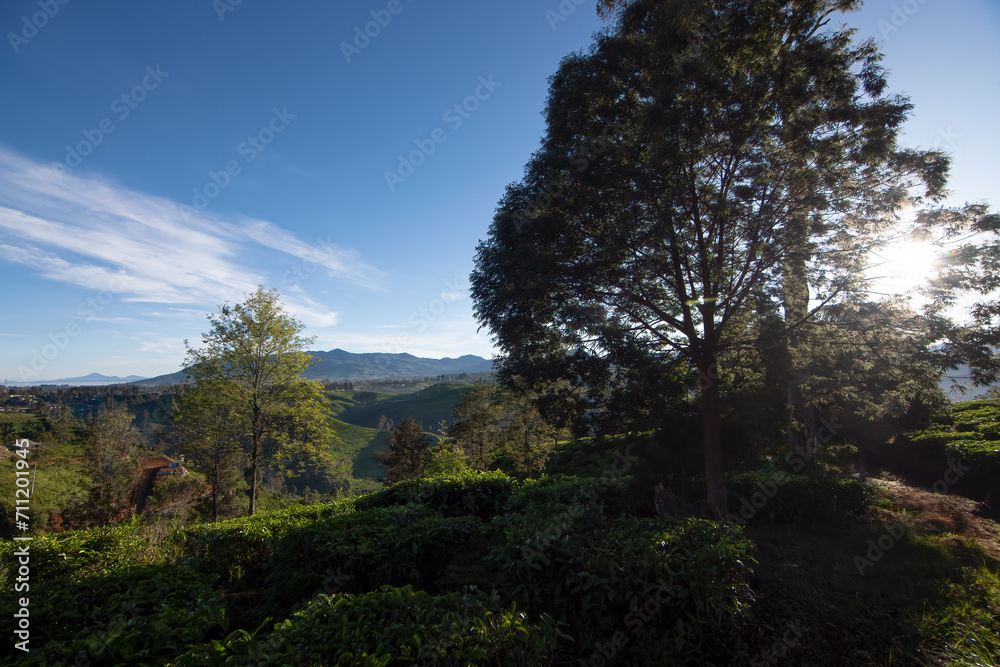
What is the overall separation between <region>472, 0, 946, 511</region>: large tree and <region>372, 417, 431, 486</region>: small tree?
2218 centimetres

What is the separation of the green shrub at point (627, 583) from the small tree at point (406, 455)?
26.1m

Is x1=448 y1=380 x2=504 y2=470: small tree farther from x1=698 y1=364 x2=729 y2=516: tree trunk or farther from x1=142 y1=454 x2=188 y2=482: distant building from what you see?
x1=142 y1=454 x2=188 y2=482: distant building

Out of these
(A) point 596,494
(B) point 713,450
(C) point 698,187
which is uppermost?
(C) point 698,187

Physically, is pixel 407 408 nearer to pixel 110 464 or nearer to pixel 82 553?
pixel 110 464

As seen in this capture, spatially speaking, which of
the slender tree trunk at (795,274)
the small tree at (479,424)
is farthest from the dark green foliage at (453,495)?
the small tree at (479,424)

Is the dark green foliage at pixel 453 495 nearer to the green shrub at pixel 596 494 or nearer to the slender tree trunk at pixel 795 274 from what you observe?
the green shrub at pixel 596 494

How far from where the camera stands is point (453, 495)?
24.8 ft

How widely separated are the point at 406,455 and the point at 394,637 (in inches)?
1122

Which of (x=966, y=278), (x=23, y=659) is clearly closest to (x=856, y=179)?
(x=966, y=278)

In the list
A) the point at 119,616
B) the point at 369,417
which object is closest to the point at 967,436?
the point at 119,616

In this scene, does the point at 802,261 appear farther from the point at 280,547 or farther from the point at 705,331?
the point at 280,547

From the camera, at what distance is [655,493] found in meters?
8.16

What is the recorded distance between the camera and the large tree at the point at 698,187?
24.9 feet

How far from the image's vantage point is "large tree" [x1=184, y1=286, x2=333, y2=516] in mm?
18984
